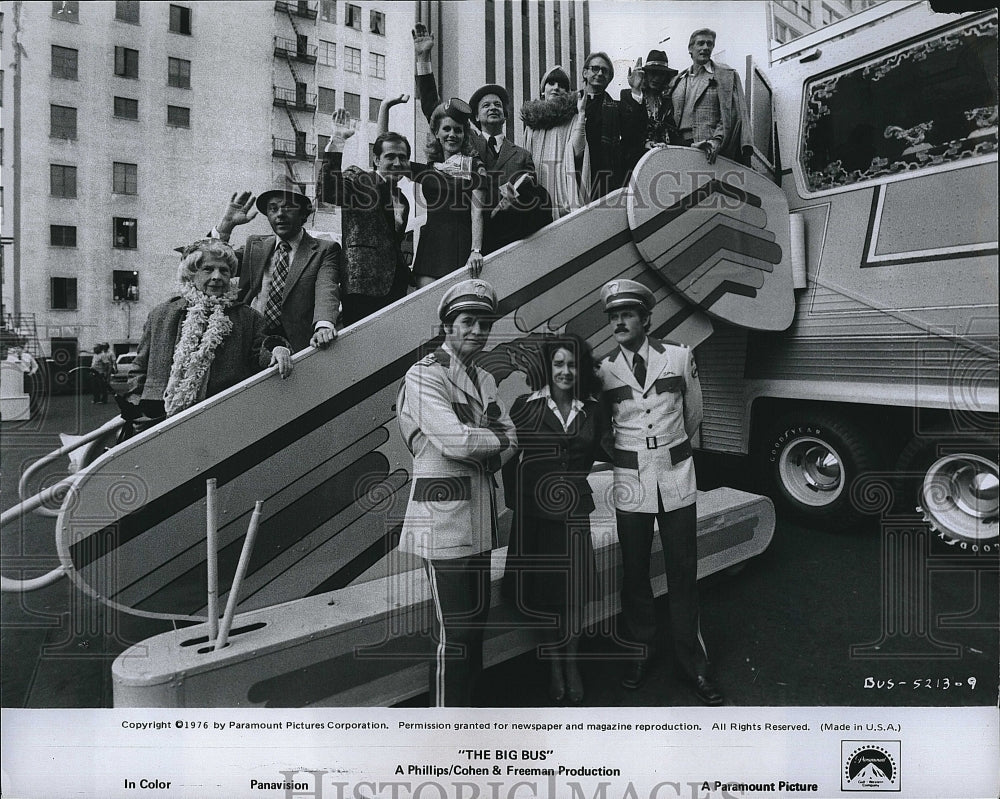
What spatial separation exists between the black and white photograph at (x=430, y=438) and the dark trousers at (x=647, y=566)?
1 cm

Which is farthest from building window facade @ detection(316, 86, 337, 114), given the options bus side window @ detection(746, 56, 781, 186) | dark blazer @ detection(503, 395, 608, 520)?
bus side window @ detection(746, 56, 781, 186)

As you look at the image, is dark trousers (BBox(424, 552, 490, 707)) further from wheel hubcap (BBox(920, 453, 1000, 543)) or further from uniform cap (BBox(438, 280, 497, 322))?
wheel hubcap (BBox(920, 453, 1000, 543))

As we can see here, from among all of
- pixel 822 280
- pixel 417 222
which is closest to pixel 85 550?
pixel 417 222

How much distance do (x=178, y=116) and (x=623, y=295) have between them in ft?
5.08

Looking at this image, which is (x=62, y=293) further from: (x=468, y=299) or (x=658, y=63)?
(x=658, y=63)

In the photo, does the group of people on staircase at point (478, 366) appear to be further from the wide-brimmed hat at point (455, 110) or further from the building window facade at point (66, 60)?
the building window facade at point (66, 60)

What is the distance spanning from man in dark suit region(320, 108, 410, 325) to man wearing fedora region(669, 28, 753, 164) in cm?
106

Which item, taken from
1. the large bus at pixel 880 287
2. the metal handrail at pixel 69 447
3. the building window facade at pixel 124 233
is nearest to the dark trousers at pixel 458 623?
the large bus at pixel 880 287

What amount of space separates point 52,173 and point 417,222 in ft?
3.75

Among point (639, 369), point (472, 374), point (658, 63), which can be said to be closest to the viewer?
point (472, 374)

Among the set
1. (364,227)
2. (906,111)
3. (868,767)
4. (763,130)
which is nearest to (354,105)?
(364,227)

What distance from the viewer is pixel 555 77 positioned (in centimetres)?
204

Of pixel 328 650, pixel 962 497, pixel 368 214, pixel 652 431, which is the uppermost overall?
pixel 368 214

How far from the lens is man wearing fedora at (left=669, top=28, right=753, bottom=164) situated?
2.10 m
